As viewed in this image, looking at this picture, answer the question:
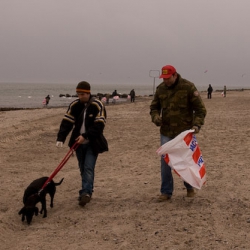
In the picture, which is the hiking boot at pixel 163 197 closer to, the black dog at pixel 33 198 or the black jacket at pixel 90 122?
the black jacket at pixel 90 122

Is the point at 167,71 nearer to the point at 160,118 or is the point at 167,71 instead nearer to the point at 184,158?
the point at 160,118

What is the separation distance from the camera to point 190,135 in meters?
5.28

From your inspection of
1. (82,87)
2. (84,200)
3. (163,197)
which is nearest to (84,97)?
(82,87)

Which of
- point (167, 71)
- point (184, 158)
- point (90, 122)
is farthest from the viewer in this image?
point (90, 122)

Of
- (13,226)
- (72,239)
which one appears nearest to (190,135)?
(72,239)

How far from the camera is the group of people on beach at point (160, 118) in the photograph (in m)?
5.25

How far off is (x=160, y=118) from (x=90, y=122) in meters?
1.02

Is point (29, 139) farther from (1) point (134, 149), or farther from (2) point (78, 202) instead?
(2) point (78, 202)

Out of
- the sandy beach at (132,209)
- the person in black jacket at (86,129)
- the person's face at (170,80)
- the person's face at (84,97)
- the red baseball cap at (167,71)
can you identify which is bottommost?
the sandy beach at (132,209)

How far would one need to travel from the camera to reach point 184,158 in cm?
524

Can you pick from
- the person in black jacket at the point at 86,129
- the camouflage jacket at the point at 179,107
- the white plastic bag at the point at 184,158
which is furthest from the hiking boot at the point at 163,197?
the person in black jacket at the point at 86,129

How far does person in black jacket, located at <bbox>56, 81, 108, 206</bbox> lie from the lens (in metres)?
5.40

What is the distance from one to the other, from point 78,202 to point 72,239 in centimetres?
143

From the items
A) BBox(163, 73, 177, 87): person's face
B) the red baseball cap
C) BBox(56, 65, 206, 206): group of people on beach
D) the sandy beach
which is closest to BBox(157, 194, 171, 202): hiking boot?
BBox(56, 65, 206, 206): group of people on beach
